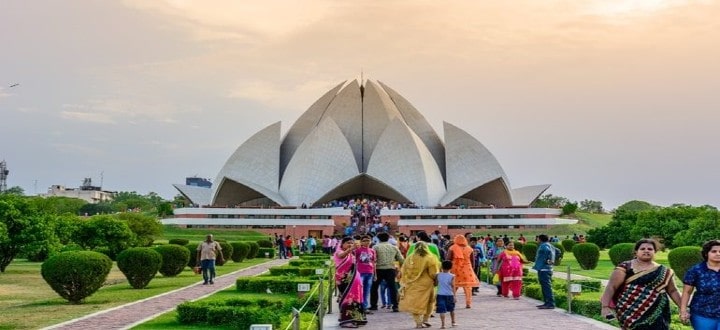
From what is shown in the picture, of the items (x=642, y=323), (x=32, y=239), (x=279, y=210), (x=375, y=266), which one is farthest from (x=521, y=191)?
(x=642, y=323)

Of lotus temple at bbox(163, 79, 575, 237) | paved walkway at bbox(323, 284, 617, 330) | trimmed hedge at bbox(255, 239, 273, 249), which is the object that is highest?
lotus temple at bbox(163, 79, 575, 237)

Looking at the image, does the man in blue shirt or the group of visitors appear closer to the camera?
the group of visitors

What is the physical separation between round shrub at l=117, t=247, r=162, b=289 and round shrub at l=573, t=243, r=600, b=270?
11354 millimetres

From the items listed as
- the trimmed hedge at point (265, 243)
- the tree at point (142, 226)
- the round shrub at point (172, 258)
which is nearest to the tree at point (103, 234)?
the tree at point (142, 226)

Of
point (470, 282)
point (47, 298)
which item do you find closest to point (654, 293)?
point (470, 282)

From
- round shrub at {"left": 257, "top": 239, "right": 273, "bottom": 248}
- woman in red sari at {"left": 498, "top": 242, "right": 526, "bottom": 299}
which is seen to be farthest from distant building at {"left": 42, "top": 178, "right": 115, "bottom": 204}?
woman in red sari at {"left": 498, "top": 242, "right": 526, "bottom": 299}

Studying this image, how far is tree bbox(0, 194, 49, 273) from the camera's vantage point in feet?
53.7

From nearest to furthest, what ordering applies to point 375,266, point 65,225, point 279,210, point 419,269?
point 419,269 < point 375,266 < point 65,225 < point 279,210

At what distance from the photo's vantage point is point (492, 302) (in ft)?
A: 35.1

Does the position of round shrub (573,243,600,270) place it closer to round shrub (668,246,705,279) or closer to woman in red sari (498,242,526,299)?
round shrub (668,246,705,279)

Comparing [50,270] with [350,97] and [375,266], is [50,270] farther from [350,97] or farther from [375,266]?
[350,97]

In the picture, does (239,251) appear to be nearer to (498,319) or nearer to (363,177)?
(498,319)

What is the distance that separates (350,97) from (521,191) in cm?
1355

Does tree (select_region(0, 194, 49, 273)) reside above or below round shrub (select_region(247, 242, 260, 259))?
above
